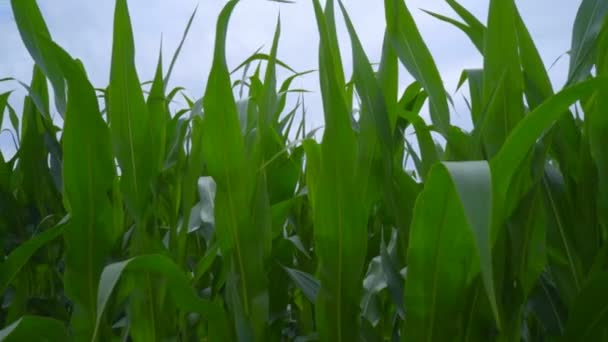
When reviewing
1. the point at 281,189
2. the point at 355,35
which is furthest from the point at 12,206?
the point at 355,35

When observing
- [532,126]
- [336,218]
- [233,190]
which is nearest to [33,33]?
[233,190]

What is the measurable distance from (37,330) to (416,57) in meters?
0.41

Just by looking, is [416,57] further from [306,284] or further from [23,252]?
[23,252]

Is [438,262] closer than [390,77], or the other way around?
[438,262]

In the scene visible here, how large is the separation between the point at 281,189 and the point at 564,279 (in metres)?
0.34

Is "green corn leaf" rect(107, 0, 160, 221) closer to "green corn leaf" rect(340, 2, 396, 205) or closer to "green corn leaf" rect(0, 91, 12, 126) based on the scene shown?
"green corn leaf" rect(340, 2, 396, 205)

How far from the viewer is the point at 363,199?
53 centimetres

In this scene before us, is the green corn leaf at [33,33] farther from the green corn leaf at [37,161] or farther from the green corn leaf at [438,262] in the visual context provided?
the green corn leaf at [438,262]

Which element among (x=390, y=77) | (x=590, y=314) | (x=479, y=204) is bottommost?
(x=590, y=314)

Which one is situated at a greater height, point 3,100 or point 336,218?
point 3,100

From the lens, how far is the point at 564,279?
1.77 feet

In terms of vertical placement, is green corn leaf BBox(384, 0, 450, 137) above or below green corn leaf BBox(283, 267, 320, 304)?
above

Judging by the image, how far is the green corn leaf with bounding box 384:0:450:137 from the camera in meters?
0.55

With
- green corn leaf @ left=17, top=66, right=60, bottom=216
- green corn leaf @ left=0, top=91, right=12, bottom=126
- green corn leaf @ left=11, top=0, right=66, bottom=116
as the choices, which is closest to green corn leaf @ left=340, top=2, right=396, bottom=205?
green corn leaf @ left=11, top=0, right=66, bottom=116
